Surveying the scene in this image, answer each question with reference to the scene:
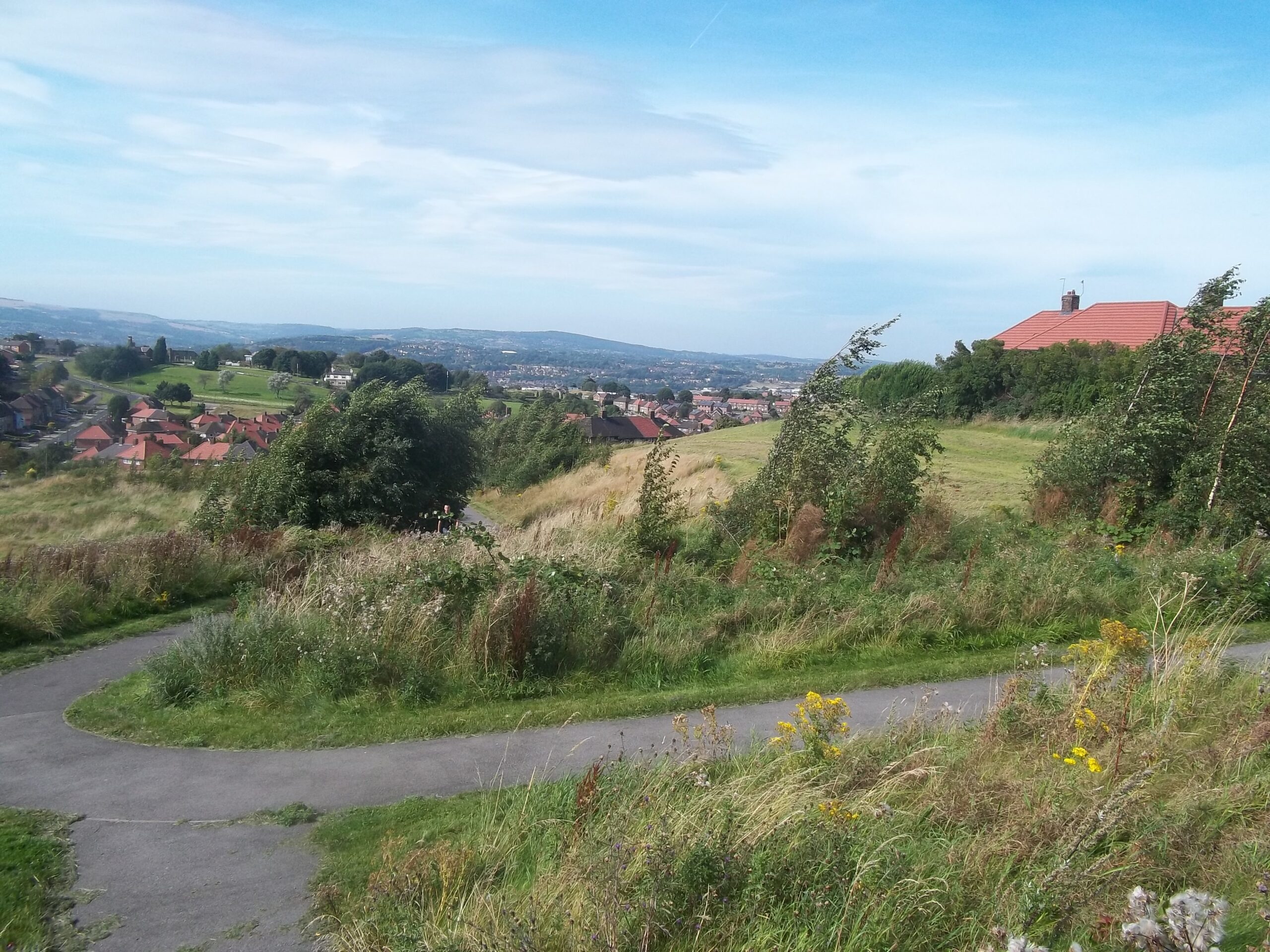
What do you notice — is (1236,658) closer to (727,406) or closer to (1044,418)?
(1044,418)

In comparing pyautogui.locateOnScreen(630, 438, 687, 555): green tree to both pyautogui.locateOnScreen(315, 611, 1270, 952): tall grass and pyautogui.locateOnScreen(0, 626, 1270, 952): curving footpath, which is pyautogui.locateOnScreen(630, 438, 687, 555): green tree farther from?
pyautogui.locateOnScreen(315, 611, 1270, 952): tall grass

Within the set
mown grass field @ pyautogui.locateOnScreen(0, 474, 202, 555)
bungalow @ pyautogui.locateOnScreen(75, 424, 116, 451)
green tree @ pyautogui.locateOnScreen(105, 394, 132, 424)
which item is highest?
green tree @ pyautogui.locateOnScreen(105, 394, 132, 424)

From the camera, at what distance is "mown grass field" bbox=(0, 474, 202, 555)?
23.9 m

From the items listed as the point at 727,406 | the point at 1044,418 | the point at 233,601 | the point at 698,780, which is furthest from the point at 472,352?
the point at 698,780

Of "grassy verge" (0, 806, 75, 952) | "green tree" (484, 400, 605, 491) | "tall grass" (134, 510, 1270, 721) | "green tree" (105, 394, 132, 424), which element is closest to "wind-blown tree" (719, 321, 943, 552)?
"tall grass" (134, 510, 1270, 721)

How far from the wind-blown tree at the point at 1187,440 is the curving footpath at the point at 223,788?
7792 mm

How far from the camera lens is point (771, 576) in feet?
38.2

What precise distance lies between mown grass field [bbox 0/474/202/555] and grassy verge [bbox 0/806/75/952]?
14879 mm

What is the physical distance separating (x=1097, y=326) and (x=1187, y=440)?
27.6 metres

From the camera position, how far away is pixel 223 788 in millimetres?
6086

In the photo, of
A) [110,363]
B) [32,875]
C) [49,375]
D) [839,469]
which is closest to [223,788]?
[32,875]

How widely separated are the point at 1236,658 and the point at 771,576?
194 inches

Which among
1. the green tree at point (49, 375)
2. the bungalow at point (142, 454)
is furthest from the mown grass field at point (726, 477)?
the green tree at point (49, 375)

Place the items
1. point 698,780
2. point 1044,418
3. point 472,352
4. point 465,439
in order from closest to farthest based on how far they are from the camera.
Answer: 1. point 698,780
2. point 465,439
3. point 1044,418
4. point 472,352
